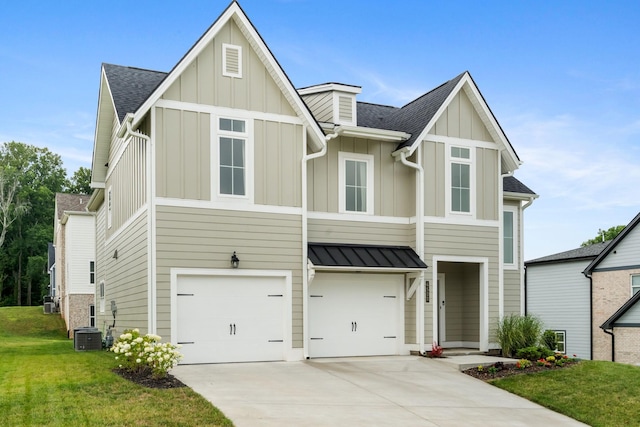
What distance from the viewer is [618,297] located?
2694 cm

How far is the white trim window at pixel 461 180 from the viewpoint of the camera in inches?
711

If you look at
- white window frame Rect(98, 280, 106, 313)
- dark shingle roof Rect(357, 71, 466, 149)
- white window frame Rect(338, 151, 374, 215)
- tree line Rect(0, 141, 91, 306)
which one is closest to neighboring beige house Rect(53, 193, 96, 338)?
white window frame Rect(98, 280, 106, 313)

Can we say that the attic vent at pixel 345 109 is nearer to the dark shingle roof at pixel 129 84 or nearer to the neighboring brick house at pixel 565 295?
the dark shingle roof at pixel 129 84

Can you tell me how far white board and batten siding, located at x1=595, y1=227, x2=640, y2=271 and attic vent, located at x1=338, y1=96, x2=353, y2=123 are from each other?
1384 cm

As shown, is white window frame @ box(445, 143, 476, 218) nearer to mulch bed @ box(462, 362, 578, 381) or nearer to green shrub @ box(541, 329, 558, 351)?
mulch bed @ box(462, 362, 578, 381)

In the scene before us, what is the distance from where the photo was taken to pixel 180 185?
1474cm

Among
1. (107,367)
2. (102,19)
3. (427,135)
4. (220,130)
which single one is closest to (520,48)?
(427,135)

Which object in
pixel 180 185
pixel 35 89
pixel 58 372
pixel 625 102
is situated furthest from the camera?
pixel 35 89

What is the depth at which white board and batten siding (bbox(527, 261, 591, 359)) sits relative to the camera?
29.2m

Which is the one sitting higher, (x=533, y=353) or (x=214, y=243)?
(x=214, y=243)

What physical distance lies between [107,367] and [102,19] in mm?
9113

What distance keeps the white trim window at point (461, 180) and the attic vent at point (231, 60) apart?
6.02 meters

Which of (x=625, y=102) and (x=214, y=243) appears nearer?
(x=214, y=243)

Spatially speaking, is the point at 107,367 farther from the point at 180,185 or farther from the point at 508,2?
the point at 508,2
